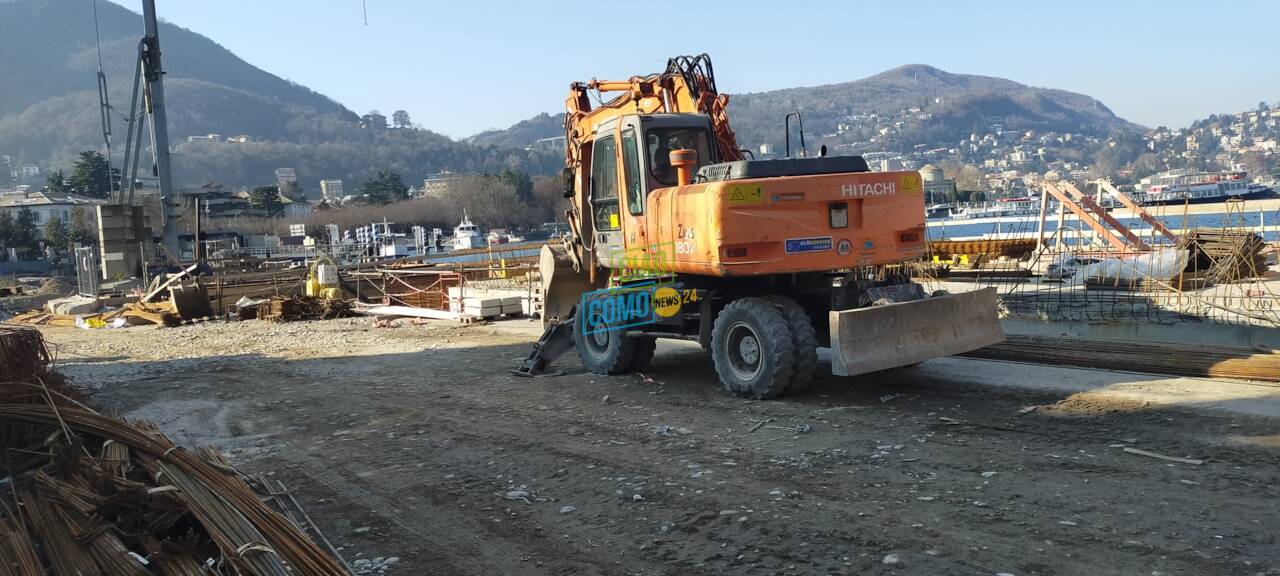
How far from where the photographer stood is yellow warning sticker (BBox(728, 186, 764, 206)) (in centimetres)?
847

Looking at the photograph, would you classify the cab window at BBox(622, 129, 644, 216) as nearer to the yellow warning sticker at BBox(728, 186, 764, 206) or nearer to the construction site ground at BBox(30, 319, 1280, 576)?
the yellow warning sticker at BBox(728, 186, 764, 206)

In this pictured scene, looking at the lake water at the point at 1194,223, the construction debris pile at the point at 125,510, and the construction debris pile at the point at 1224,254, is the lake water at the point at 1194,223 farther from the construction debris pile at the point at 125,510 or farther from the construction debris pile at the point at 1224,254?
the construction debris pile at the point at 125,510

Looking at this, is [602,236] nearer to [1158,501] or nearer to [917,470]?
[917,470]

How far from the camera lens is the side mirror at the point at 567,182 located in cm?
1167

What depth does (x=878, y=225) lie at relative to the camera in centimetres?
893

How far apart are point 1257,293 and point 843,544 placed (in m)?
10.2

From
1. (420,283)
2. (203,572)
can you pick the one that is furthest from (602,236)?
(420,283)

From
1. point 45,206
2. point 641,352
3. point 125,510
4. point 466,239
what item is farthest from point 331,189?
point 125,510

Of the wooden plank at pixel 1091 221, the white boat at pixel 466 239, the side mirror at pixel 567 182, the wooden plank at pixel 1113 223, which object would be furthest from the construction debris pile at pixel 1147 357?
the white boat at pixel 466 239

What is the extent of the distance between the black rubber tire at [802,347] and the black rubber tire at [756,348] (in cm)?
5

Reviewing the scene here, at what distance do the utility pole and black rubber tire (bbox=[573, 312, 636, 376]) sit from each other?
98.0 feet

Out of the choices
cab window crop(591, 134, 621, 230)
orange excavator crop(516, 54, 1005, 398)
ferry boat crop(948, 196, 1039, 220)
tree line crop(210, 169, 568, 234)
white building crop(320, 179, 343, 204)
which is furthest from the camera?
→ white building crop(320, 179, 343, 204)

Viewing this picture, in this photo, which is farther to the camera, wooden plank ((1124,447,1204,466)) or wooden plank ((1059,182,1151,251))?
wooden plank ((1059,182,1151,251))

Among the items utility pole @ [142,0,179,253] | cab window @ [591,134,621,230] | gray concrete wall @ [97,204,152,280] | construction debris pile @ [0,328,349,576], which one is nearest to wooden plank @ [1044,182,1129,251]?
cab window @ [591,134,621,230]
